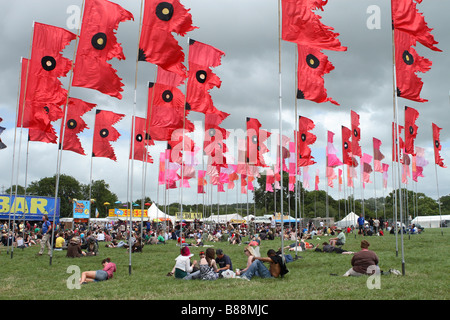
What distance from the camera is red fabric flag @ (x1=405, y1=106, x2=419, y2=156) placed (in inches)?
1005

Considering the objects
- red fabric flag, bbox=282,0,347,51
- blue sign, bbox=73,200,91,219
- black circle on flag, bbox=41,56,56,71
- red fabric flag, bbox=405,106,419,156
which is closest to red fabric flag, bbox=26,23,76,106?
black circle on flag, bbox=41,56,56,71

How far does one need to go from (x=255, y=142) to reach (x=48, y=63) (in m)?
18.2

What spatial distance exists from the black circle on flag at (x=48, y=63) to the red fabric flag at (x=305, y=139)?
1598cm

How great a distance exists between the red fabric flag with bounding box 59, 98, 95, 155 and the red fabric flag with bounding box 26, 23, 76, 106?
269 centimetres

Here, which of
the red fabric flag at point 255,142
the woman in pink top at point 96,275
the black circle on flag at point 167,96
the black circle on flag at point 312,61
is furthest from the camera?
the red fabric flag at point 255,142

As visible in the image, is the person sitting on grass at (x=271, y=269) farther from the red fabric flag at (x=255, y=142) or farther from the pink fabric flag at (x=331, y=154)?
the pink fabric flag at (x=331, y=154)

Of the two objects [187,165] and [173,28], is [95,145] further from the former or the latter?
[173,28]

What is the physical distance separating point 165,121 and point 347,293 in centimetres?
1620

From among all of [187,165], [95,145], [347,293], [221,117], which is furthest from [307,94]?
[187,165]

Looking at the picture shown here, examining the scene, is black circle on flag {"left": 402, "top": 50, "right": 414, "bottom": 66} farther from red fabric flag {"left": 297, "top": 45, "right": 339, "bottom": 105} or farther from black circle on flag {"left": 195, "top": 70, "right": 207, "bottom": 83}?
black circle on flag {"left": 195, "top": 70, "right": 207, "bottom": 83}

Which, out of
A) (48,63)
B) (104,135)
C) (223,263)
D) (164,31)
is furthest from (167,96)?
(223,263)

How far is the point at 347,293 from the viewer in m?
10.5

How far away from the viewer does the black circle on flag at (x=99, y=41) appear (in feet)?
58.3

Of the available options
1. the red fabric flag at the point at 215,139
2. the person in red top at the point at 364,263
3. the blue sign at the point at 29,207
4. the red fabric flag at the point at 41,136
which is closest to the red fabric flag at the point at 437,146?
the red fabric flag at the point at 215,139
